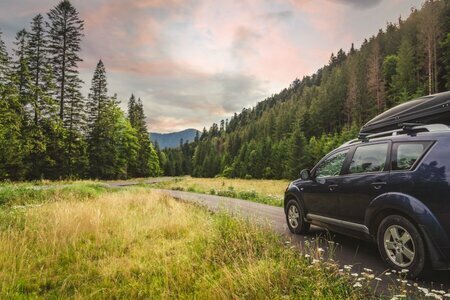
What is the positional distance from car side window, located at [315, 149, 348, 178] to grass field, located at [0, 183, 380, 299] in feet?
5.84

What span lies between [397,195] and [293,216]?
337cm

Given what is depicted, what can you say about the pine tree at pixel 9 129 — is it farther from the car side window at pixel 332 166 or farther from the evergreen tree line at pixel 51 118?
the car side window at pixel 332 166

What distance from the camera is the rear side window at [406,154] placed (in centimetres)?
432

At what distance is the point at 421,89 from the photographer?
1804 inches

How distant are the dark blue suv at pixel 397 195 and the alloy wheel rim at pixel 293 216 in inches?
39.4

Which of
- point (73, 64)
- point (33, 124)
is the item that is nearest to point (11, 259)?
point (33, 124)

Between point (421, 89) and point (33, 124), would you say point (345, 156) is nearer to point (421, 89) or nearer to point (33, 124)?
point (33, 124)

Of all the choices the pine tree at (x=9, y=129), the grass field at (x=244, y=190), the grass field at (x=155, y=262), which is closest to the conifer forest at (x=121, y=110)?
the pine tree at (x=9, y=129)

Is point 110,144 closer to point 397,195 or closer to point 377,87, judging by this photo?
point 397,195

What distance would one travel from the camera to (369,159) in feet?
17.4

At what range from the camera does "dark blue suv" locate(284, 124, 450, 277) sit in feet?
12.7

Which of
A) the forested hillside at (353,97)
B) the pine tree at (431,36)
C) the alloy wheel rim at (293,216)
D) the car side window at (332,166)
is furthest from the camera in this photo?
the forested hillside at (353,97)

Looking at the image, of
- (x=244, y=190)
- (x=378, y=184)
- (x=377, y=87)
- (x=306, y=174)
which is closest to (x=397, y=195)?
(x=378, y=184)

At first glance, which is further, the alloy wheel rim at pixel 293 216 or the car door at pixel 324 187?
the alloy wheel rim at pixel 293 216
